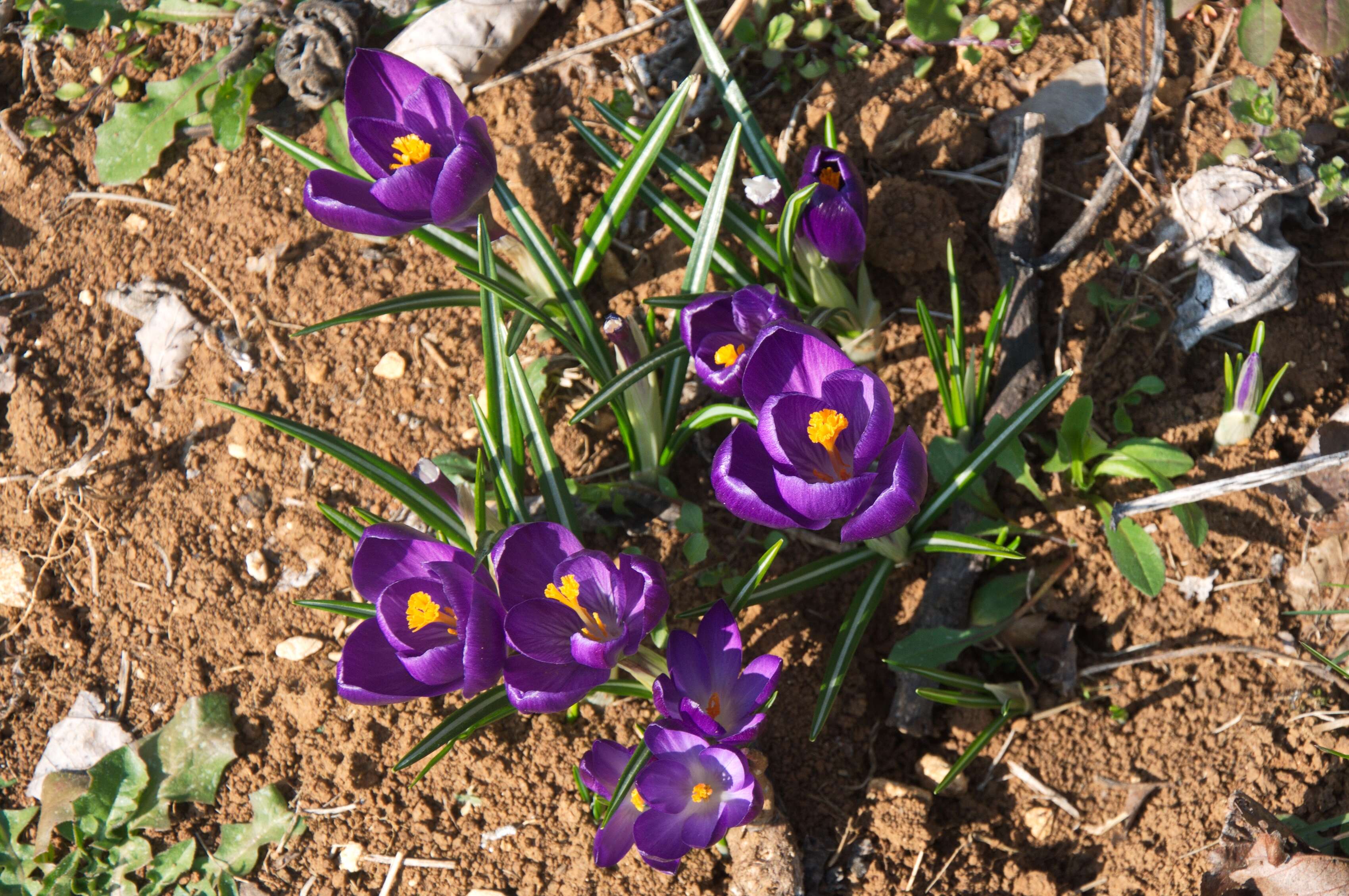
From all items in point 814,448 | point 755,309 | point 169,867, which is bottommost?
point 169,867

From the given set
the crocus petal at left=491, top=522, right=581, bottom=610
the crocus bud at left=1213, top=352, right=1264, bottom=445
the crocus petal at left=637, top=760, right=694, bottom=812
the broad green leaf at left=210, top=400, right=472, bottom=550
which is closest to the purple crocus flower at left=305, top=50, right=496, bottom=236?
the broad green leaf at left=210, top=400, right=472, bottom=550

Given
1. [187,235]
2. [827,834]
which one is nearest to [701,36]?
[187,235]

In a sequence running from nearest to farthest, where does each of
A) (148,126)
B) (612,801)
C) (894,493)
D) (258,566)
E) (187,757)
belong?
(894,493) → (612,801) → (187,757) → (258,566) → (148,126)

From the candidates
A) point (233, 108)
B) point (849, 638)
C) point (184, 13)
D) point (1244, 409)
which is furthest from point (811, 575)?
point (184, 13)

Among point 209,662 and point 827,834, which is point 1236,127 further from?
point 209,662

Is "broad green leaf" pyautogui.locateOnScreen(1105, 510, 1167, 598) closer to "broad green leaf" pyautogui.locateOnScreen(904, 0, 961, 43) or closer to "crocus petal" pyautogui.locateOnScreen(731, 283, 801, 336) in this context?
"crocus petal" pyautogui.locateOnScreen(731, 283, 801, 336)

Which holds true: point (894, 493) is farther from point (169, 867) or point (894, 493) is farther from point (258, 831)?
point (169, 867)
